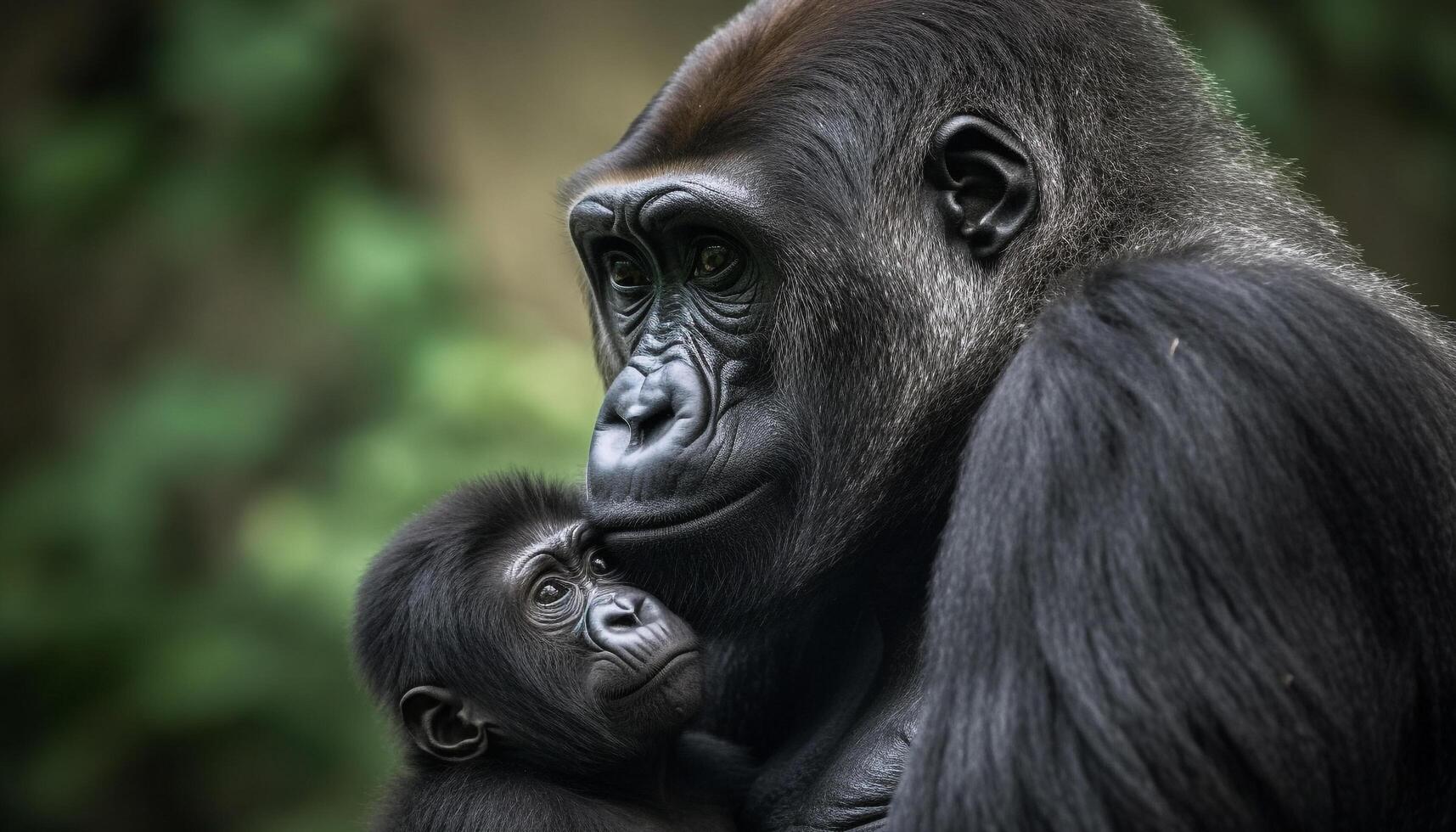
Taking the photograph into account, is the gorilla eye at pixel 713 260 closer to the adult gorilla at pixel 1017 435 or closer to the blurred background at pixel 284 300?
the adult gorilla at pixel 1017 435

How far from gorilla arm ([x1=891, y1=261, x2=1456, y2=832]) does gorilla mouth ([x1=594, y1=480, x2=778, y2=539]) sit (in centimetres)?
49

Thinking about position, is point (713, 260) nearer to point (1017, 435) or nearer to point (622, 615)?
point (622, 615)

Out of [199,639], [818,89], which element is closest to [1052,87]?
[818,89]

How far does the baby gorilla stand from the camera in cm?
266

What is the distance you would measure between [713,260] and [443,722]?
1029mm

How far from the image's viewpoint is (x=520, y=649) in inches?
108

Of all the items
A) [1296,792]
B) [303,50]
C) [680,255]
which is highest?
[303,50]

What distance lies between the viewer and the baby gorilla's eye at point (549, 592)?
2.79m

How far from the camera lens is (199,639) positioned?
18.9ft

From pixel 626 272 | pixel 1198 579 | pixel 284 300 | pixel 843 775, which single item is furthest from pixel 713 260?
pixel 284 300

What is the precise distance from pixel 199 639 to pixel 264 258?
2.67 m

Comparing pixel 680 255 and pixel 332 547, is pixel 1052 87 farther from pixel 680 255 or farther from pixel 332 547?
pixel 332 547

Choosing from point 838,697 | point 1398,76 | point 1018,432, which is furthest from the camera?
point 1398,76

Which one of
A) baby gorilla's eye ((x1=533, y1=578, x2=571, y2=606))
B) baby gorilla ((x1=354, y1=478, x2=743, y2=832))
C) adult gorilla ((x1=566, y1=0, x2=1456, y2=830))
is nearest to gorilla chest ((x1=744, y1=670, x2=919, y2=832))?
adult gorilla ((x1=566, y1=0, x2=1456, y2=830))
